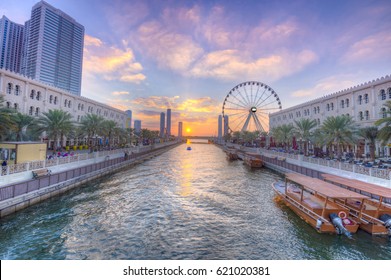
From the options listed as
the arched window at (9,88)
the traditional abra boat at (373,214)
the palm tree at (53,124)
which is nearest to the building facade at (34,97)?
the arched window at (9,88)

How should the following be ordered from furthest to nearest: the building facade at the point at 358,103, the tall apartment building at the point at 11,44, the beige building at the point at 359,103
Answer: the tall apartment building at the point at 11,44 → the building facade at the point at 358,103 → the beige building at the point at 359,103

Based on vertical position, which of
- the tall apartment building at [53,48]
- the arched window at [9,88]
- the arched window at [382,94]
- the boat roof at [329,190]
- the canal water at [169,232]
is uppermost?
the tall apartment building at [53,48]

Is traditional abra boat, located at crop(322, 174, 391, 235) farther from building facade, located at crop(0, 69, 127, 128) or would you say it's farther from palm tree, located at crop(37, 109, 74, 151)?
building facade, located at crop(0, 69, 127, 128)

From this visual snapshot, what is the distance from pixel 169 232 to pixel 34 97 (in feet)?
165

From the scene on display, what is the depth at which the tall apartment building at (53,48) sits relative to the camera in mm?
137125

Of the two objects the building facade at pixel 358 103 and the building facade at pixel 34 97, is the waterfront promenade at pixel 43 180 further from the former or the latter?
the building facade at pixel 358 103

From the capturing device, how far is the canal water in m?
10.8

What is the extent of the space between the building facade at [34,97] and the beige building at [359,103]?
66.2 meters

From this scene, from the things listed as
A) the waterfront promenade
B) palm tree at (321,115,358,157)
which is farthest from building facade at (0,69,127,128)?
palm tree at (321,115,358,157)

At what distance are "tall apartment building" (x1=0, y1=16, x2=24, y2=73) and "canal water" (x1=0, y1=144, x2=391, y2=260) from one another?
185 meters

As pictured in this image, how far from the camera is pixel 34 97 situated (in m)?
44.5

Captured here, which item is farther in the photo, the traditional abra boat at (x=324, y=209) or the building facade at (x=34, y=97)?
the building facade at (x=34, y=97)

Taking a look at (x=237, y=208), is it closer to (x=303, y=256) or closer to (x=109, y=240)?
(x=303, y=256)

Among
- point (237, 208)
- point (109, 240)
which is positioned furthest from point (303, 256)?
point (109, 240)
